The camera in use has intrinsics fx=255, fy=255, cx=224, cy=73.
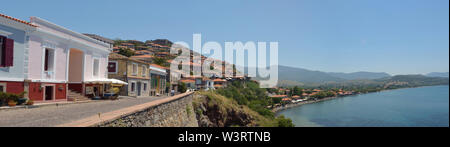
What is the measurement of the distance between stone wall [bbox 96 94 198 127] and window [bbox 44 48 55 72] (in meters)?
6.64

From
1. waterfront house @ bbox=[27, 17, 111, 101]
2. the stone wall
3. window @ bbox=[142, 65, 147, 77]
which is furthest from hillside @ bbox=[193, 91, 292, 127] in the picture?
waterfront house @ bbox=[27, 17, 111, 101]

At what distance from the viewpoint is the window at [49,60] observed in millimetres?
12531

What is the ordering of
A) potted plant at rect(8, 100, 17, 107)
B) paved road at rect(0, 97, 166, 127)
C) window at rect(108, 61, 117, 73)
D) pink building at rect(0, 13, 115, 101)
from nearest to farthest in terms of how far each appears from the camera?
paved road at rect(0, 97, 166, 127) → potted plant at rect(8, 100, 17, 107) → pink building at rect(0, 13, 115, 101) → window at rect(108, 61, 117, 73)

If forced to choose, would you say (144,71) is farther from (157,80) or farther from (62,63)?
(62,63)

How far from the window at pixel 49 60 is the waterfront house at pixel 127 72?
6.70m

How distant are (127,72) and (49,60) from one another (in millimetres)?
6969

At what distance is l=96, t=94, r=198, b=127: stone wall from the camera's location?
18.9 feet

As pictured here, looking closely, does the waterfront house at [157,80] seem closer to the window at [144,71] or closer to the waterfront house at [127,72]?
the window at [144,71]

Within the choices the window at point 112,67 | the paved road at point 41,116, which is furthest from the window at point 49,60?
the window at point 112,67

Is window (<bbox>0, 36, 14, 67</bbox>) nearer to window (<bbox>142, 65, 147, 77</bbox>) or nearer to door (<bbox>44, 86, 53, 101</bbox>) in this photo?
door (<bbox>44, 86, 53, 101</bbox>)
